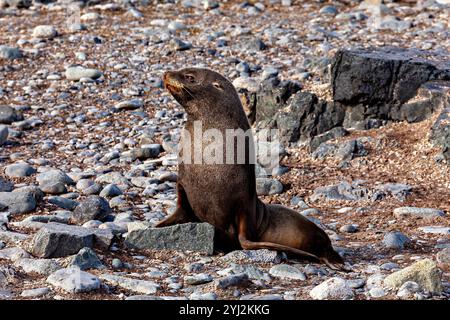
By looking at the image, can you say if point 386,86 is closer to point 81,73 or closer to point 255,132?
point 255,132

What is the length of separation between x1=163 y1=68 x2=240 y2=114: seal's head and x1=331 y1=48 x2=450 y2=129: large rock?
305 centimetres

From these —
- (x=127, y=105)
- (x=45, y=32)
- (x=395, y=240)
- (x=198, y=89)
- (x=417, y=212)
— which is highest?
(x=198, y=89)

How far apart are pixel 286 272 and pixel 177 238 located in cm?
90

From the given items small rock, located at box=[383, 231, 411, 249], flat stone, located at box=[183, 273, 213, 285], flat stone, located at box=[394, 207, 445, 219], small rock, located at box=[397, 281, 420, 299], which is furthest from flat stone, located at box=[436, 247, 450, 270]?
flat stone, located at box=[183, 273, 213, 285]

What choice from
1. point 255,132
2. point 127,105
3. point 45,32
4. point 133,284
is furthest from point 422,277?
point 45,32

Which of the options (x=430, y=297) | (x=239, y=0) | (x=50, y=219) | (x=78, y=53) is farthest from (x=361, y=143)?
(x=239, y=0)

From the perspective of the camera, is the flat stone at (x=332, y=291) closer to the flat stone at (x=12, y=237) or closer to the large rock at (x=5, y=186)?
the flat stone at (x=12, y=237)

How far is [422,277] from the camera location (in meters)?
5.91

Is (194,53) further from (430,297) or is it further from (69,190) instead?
(430,297)

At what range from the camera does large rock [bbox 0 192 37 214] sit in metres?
7.95

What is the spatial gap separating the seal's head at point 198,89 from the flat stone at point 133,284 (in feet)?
5.85

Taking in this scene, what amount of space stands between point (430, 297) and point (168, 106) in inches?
265

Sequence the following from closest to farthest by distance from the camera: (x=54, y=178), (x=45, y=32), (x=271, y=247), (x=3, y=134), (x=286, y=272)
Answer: (x=286, y=272), (x=271, y=247), (x=54, y=178), (x=3, y=134), (x=45, y=32)

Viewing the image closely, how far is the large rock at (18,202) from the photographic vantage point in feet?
26.1
